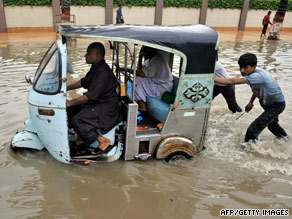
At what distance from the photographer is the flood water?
10.1ft

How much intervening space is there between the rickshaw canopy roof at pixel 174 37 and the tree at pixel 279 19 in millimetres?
15480

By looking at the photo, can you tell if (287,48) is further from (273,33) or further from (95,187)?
(95,187)

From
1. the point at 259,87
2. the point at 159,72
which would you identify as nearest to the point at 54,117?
the point at 159,72

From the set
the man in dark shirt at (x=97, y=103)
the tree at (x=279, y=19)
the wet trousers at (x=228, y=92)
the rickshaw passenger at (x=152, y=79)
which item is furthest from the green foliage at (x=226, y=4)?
the man in dark shirt at (x=97, y=103)

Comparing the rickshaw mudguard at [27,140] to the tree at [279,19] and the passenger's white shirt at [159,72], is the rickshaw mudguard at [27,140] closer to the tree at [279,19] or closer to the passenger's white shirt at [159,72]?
the passenger's white shirt at [159,72]

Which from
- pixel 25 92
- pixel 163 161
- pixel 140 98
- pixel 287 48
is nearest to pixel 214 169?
pixel 163 161

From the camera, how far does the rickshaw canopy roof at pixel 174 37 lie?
3062mm

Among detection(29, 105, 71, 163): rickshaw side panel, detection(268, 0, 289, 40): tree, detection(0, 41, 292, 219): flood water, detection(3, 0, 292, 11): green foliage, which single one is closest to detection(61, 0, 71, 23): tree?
detection(3, 0, 292, 11): green foliage

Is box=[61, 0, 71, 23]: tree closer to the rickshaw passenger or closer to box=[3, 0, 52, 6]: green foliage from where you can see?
box=[3, 0, 52, 6]: green foliage

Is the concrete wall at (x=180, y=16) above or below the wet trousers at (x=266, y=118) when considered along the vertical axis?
above

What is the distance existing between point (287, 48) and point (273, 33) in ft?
10.4

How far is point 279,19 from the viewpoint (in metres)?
16.8

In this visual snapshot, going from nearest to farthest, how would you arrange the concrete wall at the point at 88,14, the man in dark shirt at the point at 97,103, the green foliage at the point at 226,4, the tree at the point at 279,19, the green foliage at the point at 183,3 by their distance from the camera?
the man in dark shirt at the point at 97,103 < the tree at the point at 279,19 < the concrete wall at the point at 88,14 < the green foliage at the point at 183,3 < the green foliage at the point at 226,4

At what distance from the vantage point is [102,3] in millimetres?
19531
